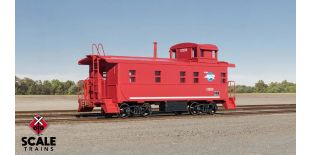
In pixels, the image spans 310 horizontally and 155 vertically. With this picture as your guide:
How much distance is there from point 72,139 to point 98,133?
1586mm

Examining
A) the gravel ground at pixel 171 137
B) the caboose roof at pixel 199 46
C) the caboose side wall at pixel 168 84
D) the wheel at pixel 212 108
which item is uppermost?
the caboose roof at pixel 199 46

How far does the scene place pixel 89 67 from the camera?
2377cm

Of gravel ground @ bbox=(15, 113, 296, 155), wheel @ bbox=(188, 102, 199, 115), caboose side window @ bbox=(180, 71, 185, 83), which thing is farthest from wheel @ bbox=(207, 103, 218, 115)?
gravel ground @ bbox=(15, 113, 296, 155)

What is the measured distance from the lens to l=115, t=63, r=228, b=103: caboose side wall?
21.7 m

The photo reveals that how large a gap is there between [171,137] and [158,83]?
28.7ft

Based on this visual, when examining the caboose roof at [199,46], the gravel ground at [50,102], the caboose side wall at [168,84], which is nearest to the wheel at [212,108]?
the caboose side wall at [168,84]

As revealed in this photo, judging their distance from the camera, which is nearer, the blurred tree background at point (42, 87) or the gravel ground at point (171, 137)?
the gravel ground at point (171, 137)

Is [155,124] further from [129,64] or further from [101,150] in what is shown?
[101,150]

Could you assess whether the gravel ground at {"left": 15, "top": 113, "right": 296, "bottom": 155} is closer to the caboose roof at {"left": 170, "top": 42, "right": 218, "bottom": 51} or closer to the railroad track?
the railroad track

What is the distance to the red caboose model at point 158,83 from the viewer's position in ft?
71.3

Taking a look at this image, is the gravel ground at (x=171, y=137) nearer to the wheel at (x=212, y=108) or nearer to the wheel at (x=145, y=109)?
the wheel at (x=145, y=109)

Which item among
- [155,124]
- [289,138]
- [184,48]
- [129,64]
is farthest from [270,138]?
[184,48]

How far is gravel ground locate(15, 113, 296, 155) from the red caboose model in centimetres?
278

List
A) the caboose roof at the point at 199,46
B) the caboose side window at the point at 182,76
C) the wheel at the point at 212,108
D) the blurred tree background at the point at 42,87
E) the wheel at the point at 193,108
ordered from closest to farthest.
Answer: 1. the caboose side window at the point at 182,76
2. the wheel at the point at 193,108
3. the caboose roof at the point at 199,46
4. the wheel at the point at 212,108
5. the blurred tree background at the point at 42,87
